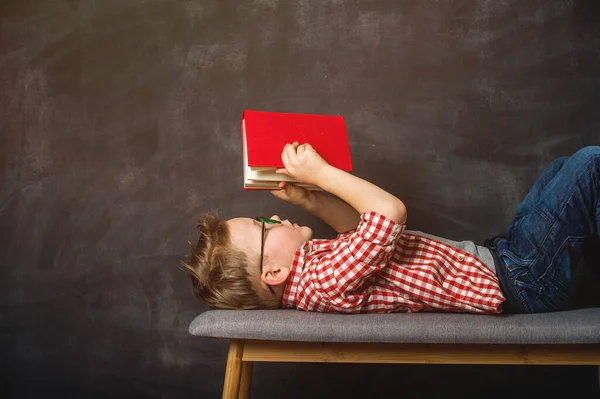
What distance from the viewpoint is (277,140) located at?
4.31ft

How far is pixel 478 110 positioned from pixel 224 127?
91 cm

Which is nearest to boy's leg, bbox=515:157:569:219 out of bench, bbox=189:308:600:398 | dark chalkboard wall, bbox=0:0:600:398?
bench, bbox=189:308:600:398

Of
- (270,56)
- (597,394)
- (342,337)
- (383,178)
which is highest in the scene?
(270,56)

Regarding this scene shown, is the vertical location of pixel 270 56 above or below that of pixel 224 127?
above

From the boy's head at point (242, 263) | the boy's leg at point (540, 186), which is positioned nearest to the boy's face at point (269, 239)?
the boy's head at point (242, 263)

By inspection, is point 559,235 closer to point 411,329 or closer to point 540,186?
point 540,186

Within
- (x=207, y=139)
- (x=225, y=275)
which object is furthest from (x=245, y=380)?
(x=207, y=139)

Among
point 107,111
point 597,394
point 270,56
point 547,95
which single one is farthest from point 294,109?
point 597,394

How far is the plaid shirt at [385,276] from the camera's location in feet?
3.97

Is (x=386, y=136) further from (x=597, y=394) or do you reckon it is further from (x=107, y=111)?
(x=597, y=394)

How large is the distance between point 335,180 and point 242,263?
0.30 m

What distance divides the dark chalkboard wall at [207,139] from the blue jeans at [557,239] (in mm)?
600

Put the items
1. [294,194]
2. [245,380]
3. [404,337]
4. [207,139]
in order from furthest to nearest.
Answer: [207,139], [294,194], [245,380], [404,337]

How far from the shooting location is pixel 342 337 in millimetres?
1143
